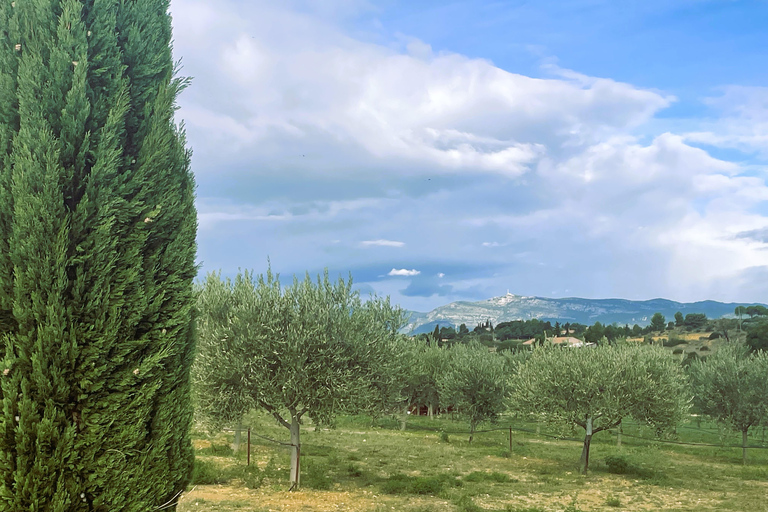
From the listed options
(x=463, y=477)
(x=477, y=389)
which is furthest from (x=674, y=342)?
(x=463, y=477)

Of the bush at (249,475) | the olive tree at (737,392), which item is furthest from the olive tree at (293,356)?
the olive tree at (737,392)

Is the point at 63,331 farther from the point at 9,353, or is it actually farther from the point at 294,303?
the point at 294,303

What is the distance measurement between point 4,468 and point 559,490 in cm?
2165

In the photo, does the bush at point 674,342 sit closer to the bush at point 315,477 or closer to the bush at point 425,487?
the bush at point 425,487

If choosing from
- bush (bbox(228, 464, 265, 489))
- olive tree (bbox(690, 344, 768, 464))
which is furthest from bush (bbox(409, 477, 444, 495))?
olive tree (bbox(690, 344, 768, 464))

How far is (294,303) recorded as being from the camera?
1934 cm

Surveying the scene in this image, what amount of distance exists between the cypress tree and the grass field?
1011cm

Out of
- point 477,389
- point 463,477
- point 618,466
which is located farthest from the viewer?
point 477,389

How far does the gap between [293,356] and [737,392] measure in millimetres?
34209

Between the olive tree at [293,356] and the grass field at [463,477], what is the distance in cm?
255

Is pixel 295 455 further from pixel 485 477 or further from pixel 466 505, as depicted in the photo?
pixel 485 477

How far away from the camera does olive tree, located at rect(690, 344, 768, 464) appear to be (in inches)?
1436

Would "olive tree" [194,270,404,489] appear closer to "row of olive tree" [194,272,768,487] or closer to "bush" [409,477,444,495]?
"row of olive tree" [194,272,768,487]

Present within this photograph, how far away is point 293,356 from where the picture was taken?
730 inches
